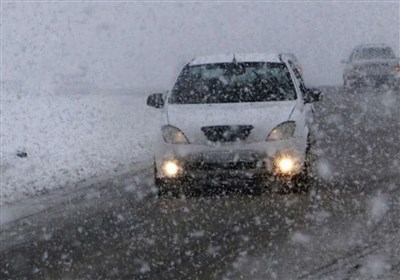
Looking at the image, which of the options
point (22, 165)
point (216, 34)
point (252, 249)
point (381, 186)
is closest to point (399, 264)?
point (252, 249)

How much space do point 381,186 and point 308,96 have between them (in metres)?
1.47

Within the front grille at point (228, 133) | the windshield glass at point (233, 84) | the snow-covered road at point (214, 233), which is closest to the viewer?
the snow-covered road at point (214, 233)

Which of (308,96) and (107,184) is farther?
(107,184)

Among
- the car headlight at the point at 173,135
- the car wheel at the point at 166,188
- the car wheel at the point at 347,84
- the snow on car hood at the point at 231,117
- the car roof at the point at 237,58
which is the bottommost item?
the car wheel at the point at 347,84

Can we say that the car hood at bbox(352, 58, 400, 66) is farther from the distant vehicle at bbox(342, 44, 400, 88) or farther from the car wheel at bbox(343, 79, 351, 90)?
the car wheel at bbox(343, 79, 351, 90)

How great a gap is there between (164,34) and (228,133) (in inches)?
2239

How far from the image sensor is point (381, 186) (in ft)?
28.9

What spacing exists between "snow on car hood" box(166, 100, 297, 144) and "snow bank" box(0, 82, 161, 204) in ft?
8.17

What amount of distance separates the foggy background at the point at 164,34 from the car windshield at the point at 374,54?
22632 millimetres

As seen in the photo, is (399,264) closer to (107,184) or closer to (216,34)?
(107,184)

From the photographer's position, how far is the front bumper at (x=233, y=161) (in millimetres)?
7918

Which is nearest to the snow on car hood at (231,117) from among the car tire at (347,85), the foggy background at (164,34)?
the car tire at (347,85)

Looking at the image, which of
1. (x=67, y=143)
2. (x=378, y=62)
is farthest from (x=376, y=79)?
(x=67, y=143)

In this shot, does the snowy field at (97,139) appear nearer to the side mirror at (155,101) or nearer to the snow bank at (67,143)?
→ the snow bank at (67,143)
